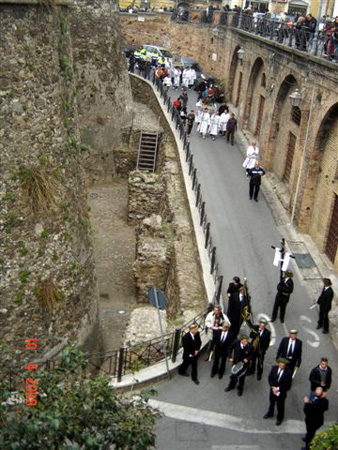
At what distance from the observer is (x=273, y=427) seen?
983cm

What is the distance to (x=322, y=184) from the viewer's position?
54.3 feet

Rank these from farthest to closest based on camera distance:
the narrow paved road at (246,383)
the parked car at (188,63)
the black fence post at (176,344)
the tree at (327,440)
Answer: the parked car at (188,63) → the black fence post at (176,344) → the narrow paved road at (246,383) → the tree at (327,440)

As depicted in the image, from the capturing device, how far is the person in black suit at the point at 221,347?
34.8ft

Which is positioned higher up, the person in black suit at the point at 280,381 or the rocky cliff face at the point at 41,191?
the rocky cliff face at the point at 41,191

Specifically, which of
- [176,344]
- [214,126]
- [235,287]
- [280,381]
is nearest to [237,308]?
[235,287]

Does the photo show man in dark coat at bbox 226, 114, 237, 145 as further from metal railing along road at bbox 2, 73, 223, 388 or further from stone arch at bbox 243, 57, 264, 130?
metal railing along road at bbox 2, 73, 223, 388

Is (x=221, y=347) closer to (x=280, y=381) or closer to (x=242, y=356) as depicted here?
(x=242, y=356)

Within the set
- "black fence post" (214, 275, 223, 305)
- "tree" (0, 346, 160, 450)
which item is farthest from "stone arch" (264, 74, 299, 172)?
"tree" (0, 346, 160, 450)

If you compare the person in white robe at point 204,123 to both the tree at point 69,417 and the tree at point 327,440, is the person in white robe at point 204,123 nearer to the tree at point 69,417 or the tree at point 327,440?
the tree at point 327,440

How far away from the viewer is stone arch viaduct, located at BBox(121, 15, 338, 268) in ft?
52.5

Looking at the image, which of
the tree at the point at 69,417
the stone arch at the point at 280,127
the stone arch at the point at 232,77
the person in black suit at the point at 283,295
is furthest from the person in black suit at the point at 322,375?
the stone arch at the point at 232,77

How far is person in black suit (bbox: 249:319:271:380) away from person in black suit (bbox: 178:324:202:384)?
39.5 inches

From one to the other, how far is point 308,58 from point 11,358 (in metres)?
12.1

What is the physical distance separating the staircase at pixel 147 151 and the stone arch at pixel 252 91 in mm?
4442
